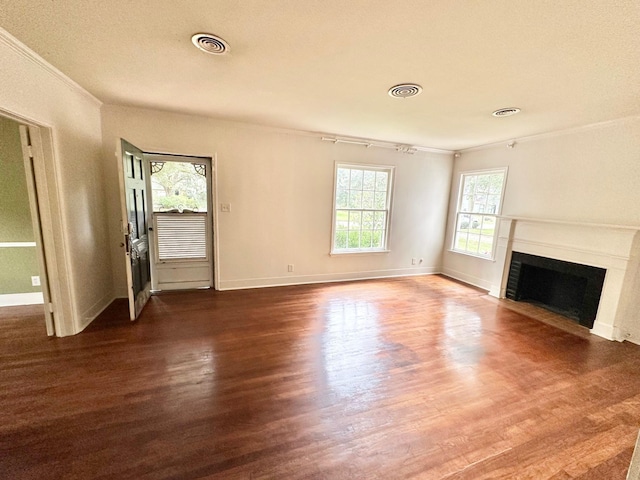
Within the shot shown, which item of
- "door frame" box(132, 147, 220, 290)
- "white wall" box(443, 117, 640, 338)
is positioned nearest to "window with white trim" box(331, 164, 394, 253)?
"white wall" box(443, 117, 640, 338)

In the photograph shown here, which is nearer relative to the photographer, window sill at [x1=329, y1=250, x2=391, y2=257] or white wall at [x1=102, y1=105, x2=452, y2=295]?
white wall at [x1=102, y1=105, x2=452, y2=295]

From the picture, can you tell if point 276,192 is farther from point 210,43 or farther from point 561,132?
point 561,132

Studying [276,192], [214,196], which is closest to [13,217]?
[214,196]

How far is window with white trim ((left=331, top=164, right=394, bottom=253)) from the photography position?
483cm

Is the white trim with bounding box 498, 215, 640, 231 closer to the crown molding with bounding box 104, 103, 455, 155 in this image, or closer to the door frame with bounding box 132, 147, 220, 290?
the crown molding with bounding box 104, 103, 455, 155

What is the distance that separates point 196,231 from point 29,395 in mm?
2480

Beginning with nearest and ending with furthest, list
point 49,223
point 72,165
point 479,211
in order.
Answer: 1. point 49,223
2. point 72,165
3. point 479,211

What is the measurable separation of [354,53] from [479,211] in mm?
4167

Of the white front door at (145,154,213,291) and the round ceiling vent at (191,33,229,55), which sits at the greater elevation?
the round ceiling vent at (191,33,229,55)

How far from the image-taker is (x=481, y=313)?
12.2 feet

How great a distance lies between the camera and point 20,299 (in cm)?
340

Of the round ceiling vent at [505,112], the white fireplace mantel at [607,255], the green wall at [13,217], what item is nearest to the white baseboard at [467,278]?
the white fireplace mantel at [607,255]

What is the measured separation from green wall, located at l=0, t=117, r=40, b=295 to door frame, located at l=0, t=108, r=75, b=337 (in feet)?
3.24

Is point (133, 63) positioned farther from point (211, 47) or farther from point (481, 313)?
point (481, 313)
